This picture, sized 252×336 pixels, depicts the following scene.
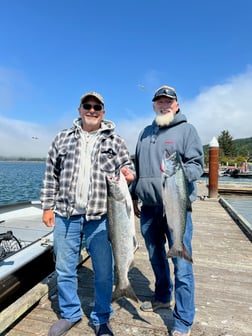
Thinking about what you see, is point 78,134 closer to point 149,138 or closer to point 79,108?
point 79,108

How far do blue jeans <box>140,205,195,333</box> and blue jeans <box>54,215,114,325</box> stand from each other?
18.6 inches

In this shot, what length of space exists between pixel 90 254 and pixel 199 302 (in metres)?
1.58

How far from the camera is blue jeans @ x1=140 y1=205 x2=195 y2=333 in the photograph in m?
2.61

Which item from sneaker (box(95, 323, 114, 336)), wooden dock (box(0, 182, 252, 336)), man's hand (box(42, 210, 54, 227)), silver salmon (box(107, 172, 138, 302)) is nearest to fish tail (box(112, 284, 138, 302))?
silver salmon (box(107, 172, 138, 302))

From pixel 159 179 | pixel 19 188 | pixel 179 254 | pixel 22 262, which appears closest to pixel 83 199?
pixel 159 179

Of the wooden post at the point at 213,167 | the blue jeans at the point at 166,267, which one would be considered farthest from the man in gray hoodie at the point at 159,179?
the wooden post at the point at 213,167

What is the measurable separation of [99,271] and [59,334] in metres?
0.67

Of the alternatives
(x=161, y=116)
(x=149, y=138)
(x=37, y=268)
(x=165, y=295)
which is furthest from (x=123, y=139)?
(x=37, y=268)

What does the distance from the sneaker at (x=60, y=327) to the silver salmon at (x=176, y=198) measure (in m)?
1.22

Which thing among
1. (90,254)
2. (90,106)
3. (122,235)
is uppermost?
(90,106)

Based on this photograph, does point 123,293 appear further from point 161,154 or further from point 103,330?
point 161,154

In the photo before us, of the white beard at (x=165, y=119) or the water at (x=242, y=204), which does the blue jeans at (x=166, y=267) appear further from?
the water at (x=242, y=204)

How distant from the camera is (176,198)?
2.42 meters

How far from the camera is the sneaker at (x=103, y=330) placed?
268 cm
